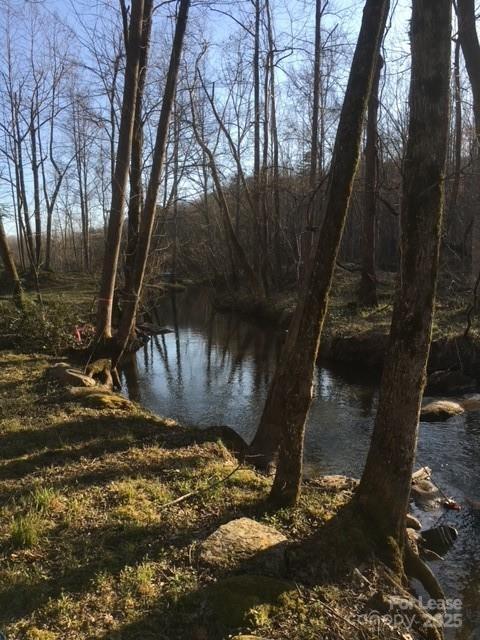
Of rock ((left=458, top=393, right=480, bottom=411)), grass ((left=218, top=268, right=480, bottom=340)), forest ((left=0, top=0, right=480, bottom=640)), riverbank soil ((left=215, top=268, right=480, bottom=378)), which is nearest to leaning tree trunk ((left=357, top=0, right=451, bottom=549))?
forest ((left=0, top=0, right=480, bottom=640))

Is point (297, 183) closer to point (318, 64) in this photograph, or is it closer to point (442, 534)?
point (318, 64)

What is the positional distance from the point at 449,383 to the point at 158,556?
352 inches

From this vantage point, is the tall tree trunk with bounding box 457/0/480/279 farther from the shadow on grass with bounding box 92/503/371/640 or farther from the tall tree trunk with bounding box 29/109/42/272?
the tall tree trunk with bounding box 29/109/42/272

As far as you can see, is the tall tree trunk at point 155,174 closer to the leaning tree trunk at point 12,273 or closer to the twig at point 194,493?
the leaning tree trunk at point 12,273

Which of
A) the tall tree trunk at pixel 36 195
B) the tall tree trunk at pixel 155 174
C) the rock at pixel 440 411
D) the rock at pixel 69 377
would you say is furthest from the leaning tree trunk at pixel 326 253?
the tall tree trunk at pixel 36 195

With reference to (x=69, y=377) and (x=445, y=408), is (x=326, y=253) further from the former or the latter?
(x=445, y=408)

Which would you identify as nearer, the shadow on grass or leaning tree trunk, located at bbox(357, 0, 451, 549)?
the shadow on grass

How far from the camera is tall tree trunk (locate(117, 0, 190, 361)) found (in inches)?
438

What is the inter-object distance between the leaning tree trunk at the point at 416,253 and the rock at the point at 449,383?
748 centimetres

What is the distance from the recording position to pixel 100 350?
12.0 metres

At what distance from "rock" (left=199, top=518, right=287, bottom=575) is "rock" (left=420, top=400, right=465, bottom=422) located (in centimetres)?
609

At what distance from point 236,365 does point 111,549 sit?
10.9m

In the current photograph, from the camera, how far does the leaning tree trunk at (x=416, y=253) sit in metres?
3.75

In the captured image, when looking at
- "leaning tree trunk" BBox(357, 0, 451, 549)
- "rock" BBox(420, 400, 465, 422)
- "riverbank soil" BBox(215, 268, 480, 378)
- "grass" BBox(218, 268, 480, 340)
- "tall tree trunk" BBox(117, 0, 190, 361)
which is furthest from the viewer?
"grass" BBox(218, 268, 480, 340)
